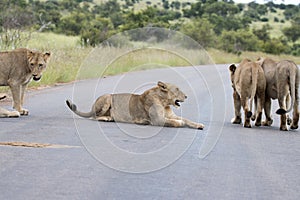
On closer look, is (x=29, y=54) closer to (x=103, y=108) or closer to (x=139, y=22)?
(x=103, y=108)

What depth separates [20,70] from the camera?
12969 mm

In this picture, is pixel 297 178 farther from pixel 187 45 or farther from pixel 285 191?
pixel 187 45

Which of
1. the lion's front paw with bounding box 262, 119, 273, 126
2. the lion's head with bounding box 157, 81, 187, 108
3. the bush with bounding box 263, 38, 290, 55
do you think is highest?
the lion's head with bounding box 157, 81, 187, 108

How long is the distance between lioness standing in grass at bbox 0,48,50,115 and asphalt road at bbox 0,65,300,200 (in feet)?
1.53

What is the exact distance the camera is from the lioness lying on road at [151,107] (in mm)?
11711

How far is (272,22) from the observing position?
102 metres

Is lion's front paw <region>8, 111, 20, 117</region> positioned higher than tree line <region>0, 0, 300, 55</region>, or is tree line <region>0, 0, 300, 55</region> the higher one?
lion's front paw <region>8, 111, 20, 117</region>

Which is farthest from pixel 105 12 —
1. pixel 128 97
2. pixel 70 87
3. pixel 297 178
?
pixel 297 178

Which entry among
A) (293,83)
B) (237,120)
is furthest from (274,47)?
(293,83)

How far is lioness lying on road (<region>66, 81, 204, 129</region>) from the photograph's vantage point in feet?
38.4

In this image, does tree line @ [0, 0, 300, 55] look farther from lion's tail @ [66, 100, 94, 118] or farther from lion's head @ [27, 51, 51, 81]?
lion's tail @ [66, 100, 94, 118]

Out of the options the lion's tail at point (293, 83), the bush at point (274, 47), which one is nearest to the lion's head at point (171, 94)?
the lion's tail at point (293, 83)

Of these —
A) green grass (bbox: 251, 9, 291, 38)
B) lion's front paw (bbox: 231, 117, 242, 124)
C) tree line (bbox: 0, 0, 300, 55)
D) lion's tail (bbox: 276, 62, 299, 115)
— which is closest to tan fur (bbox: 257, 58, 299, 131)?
lion's tail (bbox: 276, 62, 299, 115)

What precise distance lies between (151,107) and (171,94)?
374 millimetres
